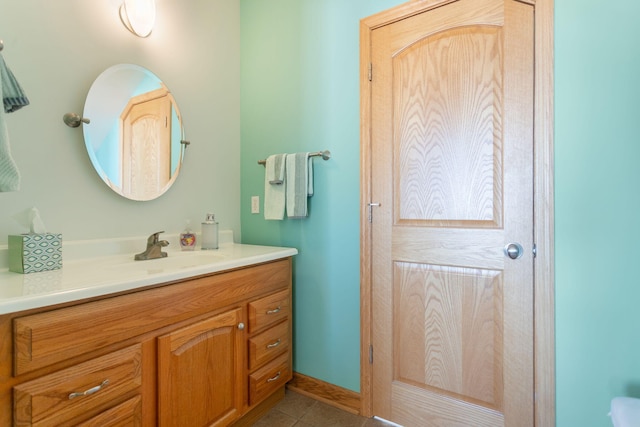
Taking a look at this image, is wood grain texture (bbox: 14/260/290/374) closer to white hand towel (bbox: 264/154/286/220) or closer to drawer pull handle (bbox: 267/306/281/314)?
drawer pull handle (bbox: 267/306/281/314)

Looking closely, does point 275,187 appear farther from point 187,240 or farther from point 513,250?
point 513,250

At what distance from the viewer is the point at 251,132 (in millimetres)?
2041

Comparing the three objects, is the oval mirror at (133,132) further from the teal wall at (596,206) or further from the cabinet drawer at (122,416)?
the teal wall at (596,206)

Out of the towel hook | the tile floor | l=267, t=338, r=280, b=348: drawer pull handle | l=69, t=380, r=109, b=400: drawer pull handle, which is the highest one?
the towel hook

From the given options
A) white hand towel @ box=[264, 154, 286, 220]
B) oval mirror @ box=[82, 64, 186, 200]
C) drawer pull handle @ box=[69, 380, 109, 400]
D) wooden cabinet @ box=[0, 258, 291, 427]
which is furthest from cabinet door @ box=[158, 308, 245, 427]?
oval mirror @ box=[82, 64, 186, 200]

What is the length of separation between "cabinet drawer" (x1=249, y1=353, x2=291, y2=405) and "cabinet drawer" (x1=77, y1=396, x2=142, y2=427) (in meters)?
0.53

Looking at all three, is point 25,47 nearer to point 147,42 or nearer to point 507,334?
point 147,42

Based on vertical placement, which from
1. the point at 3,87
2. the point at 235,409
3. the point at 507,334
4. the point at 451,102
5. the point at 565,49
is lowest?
the point at 235,409

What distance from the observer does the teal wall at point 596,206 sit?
107cm

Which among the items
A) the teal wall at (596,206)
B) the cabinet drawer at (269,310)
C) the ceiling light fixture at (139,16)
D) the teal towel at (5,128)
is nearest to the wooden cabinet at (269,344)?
the cabinet drawer at (269,310)

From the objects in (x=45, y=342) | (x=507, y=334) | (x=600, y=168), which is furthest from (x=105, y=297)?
(x=600, y=168)

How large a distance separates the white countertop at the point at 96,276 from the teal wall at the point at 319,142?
334 millimetres

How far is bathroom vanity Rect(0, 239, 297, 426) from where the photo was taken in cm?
78

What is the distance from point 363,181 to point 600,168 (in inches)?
36.8
